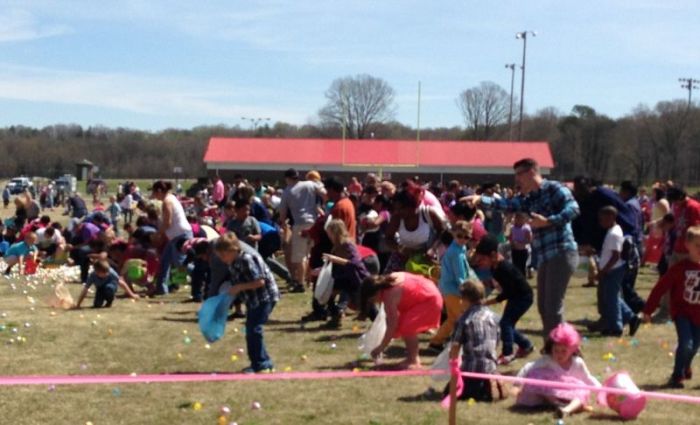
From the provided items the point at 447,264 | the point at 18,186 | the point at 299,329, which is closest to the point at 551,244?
the point at 447,264

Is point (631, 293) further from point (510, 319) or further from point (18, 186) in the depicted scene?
point (18, 186)

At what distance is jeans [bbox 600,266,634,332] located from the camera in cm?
1042

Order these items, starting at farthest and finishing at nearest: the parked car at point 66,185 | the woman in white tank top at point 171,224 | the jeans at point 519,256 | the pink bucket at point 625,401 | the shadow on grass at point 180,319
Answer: the parked car at point 66,185, the jeans at point 519,256, the woman in white tank top at point 171,224, the shadow on grass at point 180,319, the pink bucket at point 625,401

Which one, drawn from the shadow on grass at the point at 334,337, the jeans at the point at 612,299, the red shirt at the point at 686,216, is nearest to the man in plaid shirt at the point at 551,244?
the jeans at the point at 612,299

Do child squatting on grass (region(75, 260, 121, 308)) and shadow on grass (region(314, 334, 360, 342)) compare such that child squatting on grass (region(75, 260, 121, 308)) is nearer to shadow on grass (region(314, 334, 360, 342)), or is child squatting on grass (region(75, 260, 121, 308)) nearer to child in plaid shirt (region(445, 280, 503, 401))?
shadow on grass (region(314, 334, 360, 342))

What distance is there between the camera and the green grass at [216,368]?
274 inches

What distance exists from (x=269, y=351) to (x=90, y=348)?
1831 millimetres

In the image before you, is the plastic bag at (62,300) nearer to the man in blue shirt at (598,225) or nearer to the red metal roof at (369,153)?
the man in blue shirt at (598,225)

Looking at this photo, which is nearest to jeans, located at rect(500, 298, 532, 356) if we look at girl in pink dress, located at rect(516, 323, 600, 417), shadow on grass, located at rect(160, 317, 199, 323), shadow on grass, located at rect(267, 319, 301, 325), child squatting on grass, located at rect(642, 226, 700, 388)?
child squatting on grass, located at rect(642, 226, 700, 388)

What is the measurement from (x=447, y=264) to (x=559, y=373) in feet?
7.40

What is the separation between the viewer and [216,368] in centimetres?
887

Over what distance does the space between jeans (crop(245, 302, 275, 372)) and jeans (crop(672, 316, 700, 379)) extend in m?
3.43

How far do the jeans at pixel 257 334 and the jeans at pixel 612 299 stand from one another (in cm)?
398

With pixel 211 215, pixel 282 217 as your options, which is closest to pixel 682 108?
pixel 211 215
